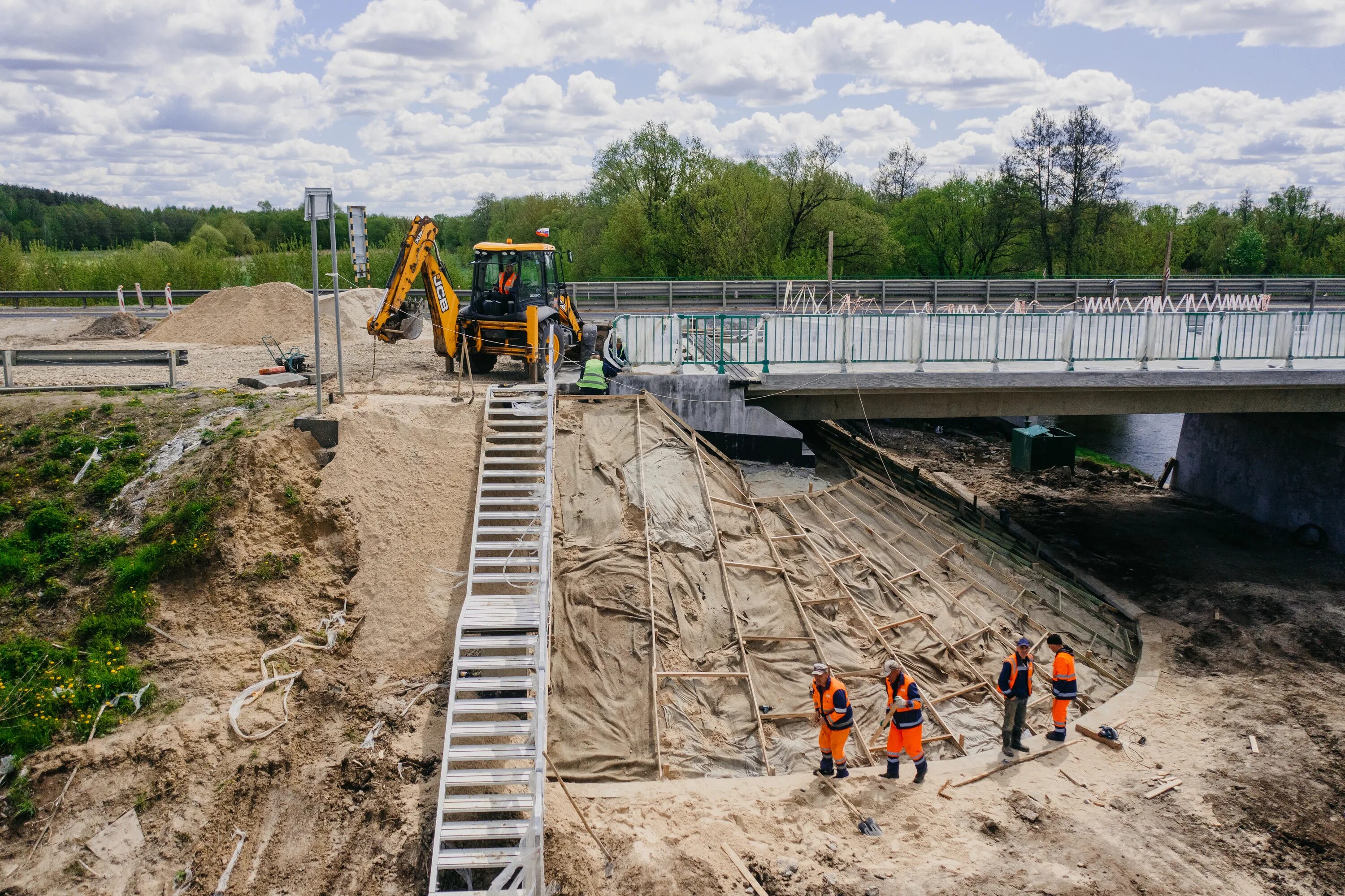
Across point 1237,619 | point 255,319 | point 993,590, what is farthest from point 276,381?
point 1237,619

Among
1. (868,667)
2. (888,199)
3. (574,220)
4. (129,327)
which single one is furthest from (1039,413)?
(888,199)

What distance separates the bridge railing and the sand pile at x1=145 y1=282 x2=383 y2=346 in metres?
12.5

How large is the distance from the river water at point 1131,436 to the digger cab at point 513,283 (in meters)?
21.4

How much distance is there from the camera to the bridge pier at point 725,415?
17781 mm

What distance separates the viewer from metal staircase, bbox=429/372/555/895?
899 cm

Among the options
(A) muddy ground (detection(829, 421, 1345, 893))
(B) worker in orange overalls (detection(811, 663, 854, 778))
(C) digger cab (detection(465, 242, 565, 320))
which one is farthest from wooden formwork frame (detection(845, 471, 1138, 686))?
(C) digger cab (detection(465, 242, 565, 320))

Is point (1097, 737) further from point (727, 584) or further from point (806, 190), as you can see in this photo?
point (806, 190)

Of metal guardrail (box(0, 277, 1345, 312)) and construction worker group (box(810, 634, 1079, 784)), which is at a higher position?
metal guardrail (box(0, 277, 1345, 312))

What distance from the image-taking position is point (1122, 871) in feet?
31.5

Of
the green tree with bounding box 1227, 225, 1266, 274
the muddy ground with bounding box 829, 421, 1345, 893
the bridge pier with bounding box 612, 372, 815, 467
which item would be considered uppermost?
the green tree with bounding box 1227, 225, 1266, 274

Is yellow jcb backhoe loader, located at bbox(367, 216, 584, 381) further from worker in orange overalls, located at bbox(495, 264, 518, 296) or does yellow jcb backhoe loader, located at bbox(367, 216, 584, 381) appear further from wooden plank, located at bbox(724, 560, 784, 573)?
wooden plank, located at bbox(724, 560, 784, 573)

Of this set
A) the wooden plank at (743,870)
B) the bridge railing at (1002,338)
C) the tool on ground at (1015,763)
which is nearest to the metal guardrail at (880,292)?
the bridge railing at (1002,338)

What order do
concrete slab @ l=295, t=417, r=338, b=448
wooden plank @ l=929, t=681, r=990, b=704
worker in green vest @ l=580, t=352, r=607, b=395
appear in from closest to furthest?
wooden plank @ l=929, t=681, r=990, b=704
concrete slab @ l=295, t=417, r=338, b=448
worker in green vest @ l=580, t=352, r=607, b=395

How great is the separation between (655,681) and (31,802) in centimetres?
703
